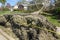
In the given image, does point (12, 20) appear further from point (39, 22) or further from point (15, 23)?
point (39, 22)

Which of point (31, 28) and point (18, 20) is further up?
point (18, 20)

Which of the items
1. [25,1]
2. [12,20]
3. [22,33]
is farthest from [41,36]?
[25,1]

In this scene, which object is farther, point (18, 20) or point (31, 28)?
point (18, 20)

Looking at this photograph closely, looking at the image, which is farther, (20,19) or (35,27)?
(20,19)

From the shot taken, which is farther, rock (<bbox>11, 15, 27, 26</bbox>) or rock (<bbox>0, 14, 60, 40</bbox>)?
rock (<bbox>11, 15, 27, 26</bbox>)

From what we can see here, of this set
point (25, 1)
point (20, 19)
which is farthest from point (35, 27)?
point (25, 1)

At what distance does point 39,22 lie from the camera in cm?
598

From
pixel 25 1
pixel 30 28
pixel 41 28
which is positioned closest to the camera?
pixel 41 28

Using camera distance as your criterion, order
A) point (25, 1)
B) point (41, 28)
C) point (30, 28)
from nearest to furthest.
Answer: point (41, 28) → point (30, 28) → point (25, 1)

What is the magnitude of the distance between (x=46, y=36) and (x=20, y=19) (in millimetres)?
950

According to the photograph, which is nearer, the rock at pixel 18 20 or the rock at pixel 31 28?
the rock at pixel 31 28

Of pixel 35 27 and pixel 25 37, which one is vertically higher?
pixel 35 27

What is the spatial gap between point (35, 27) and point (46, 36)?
0.52m

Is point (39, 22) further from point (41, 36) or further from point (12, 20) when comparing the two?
point (12, 20)
